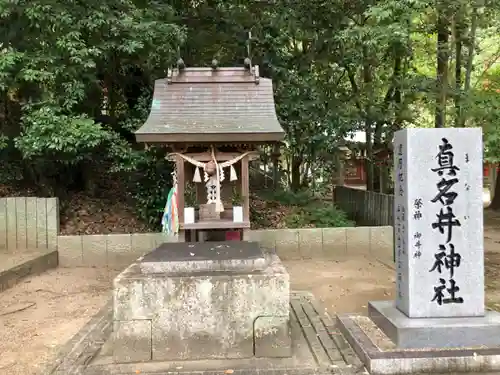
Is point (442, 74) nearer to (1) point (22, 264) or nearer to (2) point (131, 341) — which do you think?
(2) point (131, 341)

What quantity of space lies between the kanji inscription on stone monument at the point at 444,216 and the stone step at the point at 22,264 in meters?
6.24

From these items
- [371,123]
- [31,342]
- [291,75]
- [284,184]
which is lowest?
[31,342]

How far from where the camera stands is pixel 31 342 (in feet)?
16.2

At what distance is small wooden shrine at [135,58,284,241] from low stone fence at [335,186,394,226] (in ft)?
14.4

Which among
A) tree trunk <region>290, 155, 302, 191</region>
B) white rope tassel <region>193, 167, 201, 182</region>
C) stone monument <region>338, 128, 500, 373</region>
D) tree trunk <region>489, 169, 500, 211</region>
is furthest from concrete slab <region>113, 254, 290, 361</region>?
tree trunk <region>489, 169, 500, 211</region>

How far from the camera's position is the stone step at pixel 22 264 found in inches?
287

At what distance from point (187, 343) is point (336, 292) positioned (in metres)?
3.35

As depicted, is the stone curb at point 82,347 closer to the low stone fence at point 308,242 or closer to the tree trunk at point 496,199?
the low stone fence at point 308,242

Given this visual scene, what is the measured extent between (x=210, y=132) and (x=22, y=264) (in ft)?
13.7

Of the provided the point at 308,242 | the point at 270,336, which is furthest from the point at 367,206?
the point at 270,336

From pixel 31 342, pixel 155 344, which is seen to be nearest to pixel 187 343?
pixel 155 344

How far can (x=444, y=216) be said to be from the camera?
449 cm

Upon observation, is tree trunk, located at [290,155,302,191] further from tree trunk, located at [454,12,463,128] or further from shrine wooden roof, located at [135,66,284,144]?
shrine wooden roof, located at [135,66,284,144]

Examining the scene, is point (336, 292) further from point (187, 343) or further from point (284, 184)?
point (284, 184)
